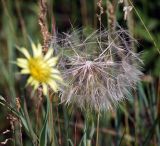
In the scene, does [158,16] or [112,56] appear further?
[158,16]

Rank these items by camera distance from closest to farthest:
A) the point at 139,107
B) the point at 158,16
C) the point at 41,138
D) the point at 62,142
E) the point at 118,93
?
the point at 41,138 < the point at 118,93 < the point at 62,142 < the point at 139,107 < the point at 158,16

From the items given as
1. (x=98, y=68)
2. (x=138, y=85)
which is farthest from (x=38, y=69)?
(x=138, y=85)

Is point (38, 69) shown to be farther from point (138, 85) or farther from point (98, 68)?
point (138, 85)

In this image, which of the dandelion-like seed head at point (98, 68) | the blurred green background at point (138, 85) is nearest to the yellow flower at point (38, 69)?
the dandelion-like seed head at point (98, 68)

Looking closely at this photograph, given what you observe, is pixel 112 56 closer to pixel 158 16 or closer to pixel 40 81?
pixel 40 81

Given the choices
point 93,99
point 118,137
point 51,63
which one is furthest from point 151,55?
point 51,63

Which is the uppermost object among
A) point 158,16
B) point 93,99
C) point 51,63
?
point 158,16

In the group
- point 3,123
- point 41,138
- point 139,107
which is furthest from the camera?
point 3,123
